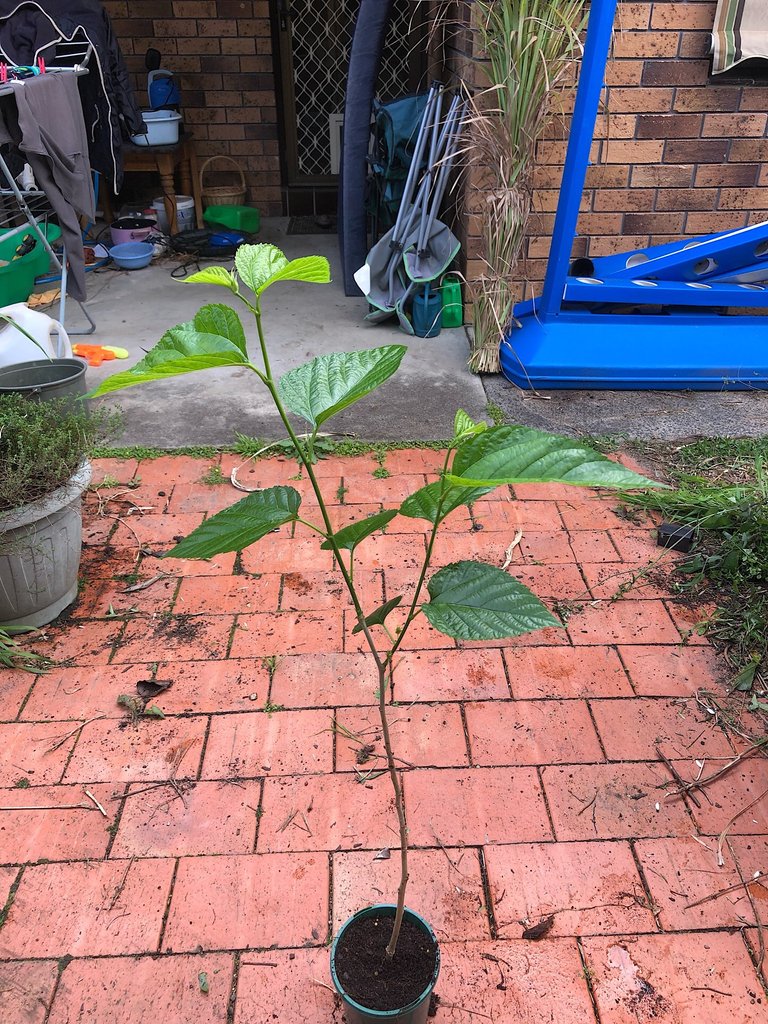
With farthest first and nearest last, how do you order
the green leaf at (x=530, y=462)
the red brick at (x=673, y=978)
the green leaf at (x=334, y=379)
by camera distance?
the red brick at (x=673, y=978) < the green leaf at (x=334, y=379) < the green leaf at (x=530, y=462)

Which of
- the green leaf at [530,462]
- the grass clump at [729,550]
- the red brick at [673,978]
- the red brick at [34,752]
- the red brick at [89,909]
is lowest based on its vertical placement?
the red brick at [89,909]

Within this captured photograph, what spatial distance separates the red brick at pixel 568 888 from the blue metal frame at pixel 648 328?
7.72ft

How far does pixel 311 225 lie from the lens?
6.09 meters

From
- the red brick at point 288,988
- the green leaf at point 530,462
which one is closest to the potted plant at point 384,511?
the green leaf at point 530,462

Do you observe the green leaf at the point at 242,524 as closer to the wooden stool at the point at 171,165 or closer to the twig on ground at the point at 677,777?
the twig on ground at the point at 677,777

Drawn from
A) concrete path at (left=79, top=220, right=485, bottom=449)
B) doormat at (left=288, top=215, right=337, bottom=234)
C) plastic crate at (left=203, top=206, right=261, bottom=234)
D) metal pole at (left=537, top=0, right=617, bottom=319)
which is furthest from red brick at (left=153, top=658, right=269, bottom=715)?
doormat at (left=288, top=215, right=337, bottom=234)

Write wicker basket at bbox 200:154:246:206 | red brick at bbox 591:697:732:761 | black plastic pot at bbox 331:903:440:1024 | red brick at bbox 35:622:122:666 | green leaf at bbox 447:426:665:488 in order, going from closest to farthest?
green leaf at bbox 447:426:665:488, black plastic pot at bbox 331:903:440:1024, red brick at bbox 591:697:732:761, red brick at bbox 35:622:122:666, wicker basket at bbox 200:154:246:206

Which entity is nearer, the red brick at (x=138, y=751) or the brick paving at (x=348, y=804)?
the brick paving at (x=348, y=804)

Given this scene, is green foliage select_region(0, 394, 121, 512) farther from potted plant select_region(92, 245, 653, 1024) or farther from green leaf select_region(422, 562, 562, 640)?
green leaf select_region(422, 562, 562, 640)

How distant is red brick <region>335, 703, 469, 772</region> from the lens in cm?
195

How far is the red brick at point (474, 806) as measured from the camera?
1787 millimetres

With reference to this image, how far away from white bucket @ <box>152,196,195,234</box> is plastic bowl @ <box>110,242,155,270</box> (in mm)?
503

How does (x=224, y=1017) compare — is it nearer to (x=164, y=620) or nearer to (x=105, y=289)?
(x=164, y=620)

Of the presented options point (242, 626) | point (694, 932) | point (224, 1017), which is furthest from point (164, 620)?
point (694, 932)
